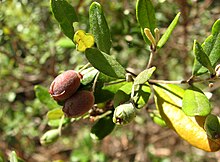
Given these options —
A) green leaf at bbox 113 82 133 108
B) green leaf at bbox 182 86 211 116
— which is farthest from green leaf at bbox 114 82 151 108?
green leaf at bbox 182 86 211 116

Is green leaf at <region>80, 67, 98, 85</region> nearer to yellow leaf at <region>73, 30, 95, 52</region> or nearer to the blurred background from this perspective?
yellow leaf at <region>73, 30, 95, 52</region>

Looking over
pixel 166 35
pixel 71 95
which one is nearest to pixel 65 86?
pixel 71 95

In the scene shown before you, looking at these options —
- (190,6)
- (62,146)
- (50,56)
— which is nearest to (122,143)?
(62,146)

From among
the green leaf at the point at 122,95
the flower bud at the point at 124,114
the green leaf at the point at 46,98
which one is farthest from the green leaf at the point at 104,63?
the green leaf at the point at 46,98

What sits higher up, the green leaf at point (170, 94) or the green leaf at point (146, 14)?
the green leaf at point (146, 14)

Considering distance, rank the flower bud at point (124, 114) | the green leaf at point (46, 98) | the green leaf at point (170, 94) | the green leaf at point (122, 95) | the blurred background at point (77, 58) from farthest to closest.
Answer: the blurred background at point (77, 58) < the green leaf at point (46, 98) < the green leaf at point (170, 94) < the green leaf at point (122, 95) < the flower bud at point (124, 114)

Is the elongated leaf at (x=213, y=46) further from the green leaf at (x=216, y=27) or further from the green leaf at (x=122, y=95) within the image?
the green leaf at (x=122, y=95)
